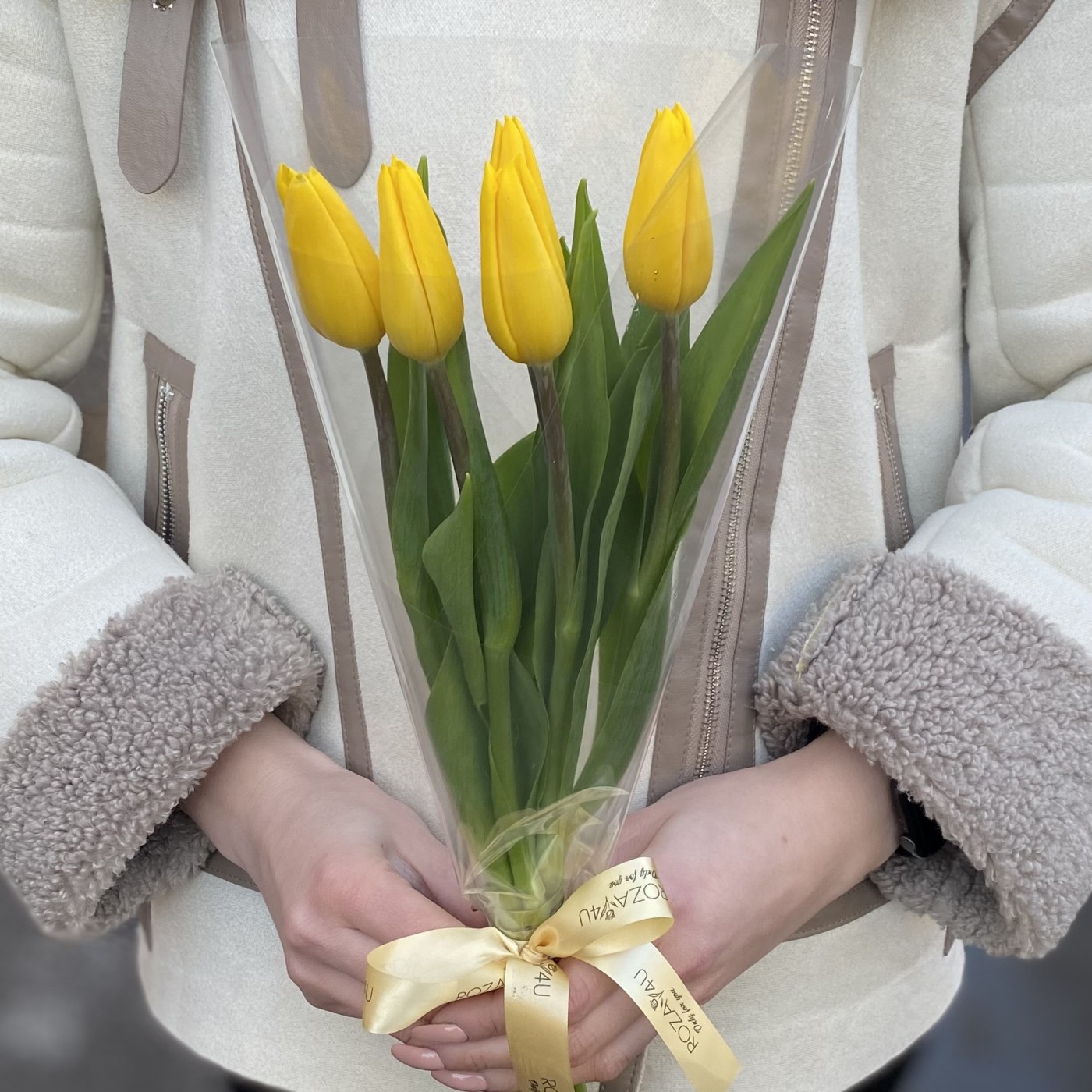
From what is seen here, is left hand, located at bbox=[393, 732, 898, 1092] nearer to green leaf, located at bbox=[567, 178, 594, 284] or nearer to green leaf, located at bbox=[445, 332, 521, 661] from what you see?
green leaf, located at bbox=[445, 332, 521, 661]

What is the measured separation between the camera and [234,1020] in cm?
60

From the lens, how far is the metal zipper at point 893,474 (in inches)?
23.0

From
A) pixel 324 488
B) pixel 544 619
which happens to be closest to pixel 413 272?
pixel 544 619

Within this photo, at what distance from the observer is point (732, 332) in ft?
1.12

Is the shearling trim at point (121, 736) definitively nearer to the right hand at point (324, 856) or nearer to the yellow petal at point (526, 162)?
the right hand at point (324, 856)

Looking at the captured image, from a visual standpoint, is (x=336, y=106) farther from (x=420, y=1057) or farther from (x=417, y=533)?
(x=420, y=1057)

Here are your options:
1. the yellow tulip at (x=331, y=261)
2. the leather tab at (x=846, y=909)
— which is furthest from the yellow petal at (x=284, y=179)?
the leather tab at (x=846, y=909)

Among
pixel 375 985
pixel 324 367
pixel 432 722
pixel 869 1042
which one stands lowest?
pixel 869 1042

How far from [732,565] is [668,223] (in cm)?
26

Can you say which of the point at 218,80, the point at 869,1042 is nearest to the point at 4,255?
the point at 218,80

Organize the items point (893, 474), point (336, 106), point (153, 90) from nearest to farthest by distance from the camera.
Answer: point (336, 106), point (153, 90), point (893, 474)

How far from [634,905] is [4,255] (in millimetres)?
475

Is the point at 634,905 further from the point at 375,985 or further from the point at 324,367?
the point at 324,367

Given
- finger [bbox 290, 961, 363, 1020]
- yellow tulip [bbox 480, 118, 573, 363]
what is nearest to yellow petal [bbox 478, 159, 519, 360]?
yellow tulip [bbox 480, 118, 573, 363]
